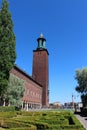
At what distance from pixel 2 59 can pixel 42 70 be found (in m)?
51.1

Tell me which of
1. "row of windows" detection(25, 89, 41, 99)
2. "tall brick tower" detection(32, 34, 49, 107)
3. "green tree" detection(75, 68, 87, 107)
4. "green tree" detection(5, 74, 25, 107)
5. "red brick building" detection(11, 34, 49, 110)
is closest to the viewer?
"green tree" detection(5, 74, 25, 107)

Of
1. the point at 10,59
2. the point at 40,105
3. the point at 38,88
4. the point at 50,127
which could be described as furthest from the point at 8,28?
the point at 40,105

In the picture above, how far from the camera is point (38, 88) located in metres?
77.5

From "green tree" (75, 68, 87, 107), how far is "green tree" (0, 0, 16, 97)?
2111cm

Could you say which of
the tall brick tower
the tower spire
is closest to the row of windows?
the tall brick tower

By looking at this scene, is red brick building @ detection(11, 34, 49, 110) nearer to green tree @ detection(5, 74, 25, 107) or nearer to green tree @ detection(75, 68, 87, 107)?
green tree @ detection(75, 68, 87, 107)

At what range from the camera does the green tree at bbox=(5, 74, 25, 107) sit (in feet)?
124

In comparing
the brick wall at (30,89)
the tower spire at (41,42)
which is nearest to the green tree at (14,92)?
the brick wall at (30,89)

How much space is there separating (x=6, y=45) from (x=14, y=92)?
10728 mm

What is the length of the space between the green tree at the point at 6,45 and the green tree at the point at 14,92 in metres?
7.56

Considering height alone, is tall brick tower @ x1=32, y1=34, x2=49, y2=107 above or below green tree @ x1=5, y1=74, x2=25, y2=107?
above

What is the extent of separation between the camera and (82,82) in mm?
48406

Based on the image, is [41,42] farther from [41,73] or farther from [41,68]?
[41,73]

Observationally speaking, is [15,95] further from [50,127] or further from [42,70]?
[42,70]
